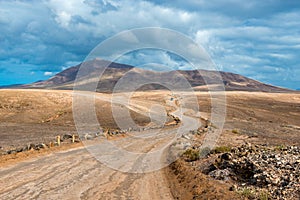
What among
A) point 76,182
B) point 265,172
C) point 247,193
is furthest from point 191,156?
point 247,193

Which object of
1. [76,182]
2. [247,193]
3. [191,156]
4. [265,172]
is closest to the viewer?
[247,193]

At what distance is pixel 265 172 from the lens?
15.5 meters

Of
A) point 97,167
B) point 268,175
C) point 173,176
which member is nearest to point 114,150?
point 97,167

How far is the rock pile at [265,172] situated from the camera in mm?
13731

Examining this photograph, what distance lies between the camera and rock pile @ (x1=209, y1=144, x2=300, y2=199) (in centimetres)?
1373

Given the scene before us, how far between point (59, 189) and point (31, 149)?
15.0 m

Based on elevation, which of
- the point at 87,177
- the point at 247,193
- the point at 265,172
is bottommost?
the point at 87,177

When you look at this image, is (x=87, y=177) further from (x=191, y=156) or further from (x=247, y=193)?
(x=247, y=193)

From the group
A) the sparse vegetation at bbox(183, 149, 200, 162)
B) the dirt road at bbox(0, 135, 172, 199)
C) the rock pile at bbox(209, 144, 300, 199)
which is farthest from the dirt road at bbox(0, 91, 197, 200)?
the rock pile at bbox(209, 144, 300, 199)

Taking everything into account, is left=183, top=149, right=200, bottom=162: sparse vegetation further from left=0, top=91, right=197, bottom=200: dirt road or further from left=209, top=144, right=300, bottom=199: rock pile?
left=209, top=144, right=300, bottom=199: rock pile

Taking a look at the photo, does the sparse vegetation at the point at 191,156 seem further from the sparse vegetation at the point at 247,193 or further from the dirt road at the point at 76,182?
the sparse vegetation at the point at 247,193

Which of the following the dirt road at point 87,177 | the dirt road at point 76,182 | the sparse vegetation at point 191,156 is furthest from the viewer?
the sparse vegetation at point 191,156

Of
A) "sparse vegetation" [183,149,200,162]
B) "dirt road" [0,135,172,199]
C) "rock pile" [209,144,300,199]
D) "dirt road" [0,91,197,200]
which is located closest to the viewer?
"rock pile" [209,144,300,199]

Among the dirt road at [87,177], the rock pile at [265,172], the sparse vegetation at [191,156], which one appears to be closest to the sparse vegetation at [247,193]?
the rock pile at [265,172]
